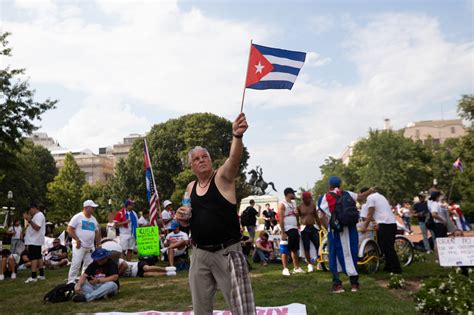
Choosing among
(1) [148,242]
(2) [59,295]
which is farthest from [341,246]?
(1) [148,242]

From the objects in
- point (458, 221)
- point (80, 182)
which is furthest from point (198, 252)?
point (80, 182)

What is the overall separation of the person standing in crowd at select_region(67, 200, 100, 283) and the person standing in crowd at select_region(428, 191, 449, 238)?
28.0ft

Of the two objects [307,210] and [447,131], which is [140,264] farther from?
[447,131]

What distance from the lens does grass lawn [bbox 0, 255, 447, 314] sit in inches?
271

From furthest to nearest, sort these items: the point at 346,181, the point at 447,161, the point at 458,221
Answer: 1. the point at 346,181
2. the point at 447,161
3. the point at 458,221

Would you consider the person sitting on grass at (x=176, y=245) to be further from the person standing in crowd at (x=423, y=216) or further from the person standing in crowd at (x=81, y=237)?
the person standing in crowd at (x=423, y=216)

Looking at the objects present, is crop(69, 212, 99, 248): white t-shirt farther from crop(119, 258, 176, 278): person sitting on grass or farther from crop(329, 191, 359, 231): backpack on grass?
crop(329, 191, 359, 231): backpack on grass

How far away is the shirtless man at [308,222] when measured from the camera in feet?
36.6

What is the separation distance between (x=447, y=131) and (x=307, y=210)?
129m

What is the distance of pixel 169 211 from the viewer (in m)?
16.7

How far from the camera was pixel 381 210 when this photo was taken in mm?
10227

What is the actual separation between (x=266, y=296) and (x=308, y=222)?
12.3 feet

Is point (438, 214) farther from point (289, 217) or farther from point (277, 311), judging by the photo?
point (277, 311)

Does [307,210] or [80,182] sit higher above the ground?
[80,182]
